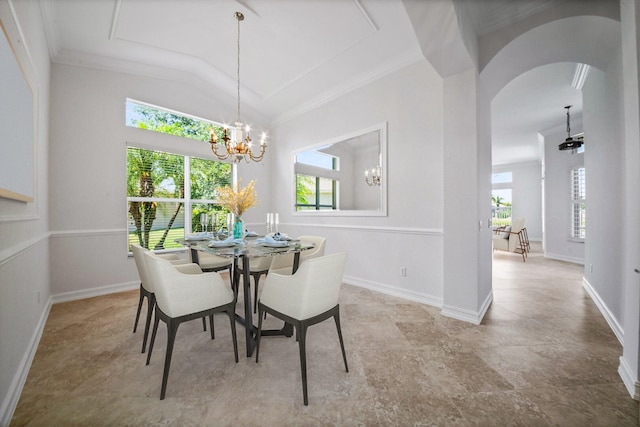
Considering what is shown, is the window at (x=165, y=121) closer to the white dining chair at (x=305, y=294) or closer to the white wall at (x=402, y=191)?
the white wall at (x=402, y=191)

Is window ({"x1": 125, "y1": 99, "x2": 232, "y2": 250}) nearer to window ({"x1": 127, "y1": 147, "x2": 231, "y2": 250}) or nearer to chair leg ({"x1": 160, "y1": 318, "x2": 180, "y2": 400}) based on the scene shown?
window ({"x1": 127, "y1": 147, "x2": 231, "y2": 250})

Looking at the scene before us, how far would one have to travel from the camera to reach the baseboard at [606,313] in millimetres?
2134

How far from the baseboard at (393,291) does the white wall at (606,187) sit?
150 centimetres

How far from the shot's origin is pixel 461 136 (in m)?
2.54

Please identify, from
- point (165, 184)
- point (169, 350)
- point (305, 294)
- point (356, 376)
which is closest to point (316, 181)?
point (165, 184)

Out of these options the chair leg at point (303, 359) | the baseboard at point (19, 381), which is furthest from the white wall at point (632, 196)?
the baseboard at point (19, 381)

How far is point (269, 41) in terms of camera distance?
299cm

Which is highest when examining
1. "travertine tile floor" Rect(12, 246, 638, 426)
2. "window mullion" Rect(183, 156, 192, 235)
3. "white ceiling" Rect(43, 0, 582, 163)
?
"white ceiling" Rect(43, 0, 582, 163)

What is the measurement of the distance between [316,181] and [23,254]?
3.40 metres

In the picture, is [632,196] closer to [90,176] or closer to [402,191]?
[402,191]

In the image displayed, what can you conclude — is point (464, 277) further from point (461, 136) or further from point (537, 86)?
point (537, 86)

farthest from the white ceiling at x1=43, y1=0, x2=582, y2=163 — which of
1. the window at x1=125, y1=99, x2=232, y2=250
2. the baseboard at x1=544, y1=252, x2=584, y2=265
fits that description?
the baseboard at x1=544, y1=252, x2=584, y2=265

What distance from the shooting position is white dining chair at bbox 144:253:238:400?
1.52m

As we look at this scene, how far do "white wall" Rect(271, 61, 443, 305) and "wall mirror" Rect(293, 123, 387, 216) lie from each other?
0.11 metres
